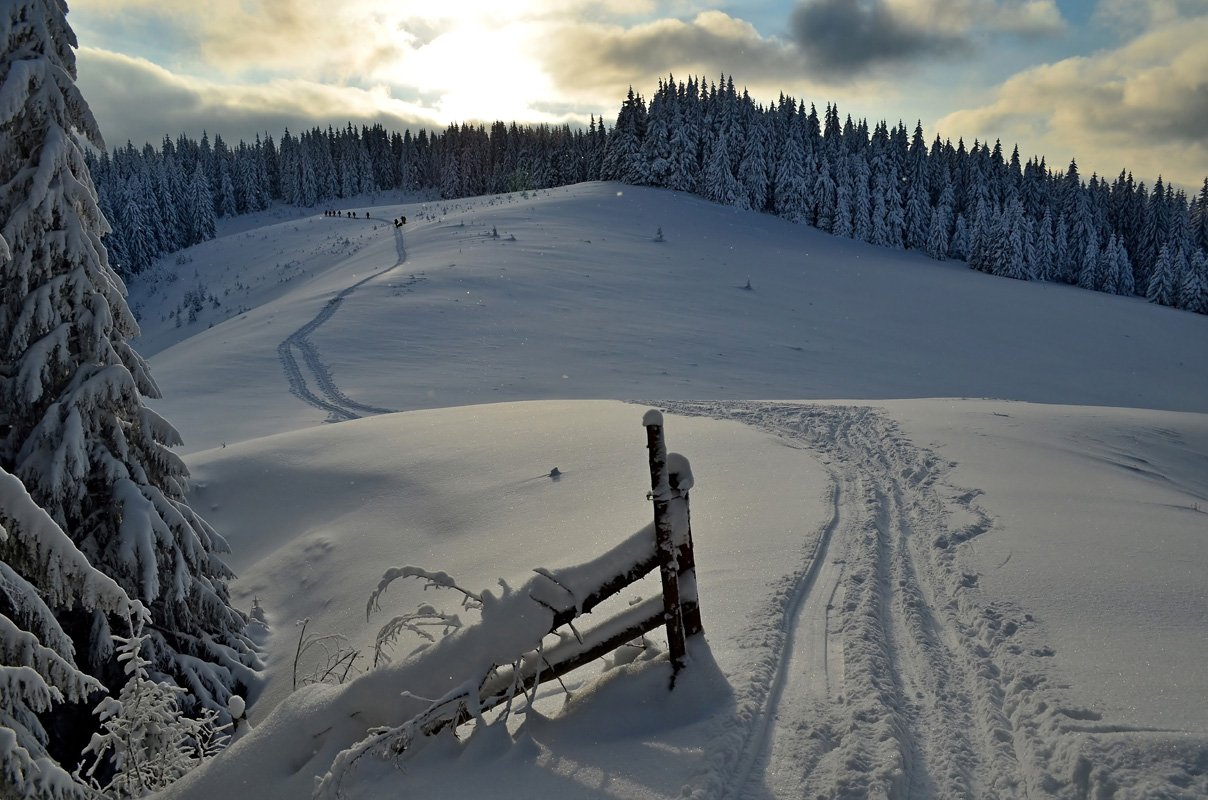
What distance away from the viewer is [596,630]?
4.35 m

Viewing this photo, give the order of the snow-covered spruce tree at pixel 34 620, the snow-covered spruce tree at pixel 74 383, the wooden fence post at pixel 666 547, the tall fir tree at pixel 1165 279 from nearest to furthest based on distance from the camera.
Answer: the snow-covered spruce tree at pixel 34 620 → the wooden fence post at pixel 666 547 → the snow-covered spruce tree at pixel 74 383 → the tall fir tree at pixel 1165 279

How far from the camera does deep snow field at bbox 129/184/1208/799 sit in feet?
12.7

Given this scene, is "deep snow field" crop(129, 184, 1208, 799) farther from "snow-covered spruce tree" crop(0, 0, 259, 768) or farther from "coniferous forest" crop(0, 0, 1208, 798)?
"snow-covered spruce tree" crop(0, 0, 259, 768)

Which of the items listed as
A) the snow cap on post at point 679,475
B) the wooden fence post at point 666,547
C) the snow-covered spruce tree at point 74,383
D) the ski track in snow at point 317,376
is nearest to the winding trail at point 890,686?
the wooden fence post at point 666,547

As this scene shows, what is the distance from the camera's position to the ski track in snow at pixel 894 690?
149 inches

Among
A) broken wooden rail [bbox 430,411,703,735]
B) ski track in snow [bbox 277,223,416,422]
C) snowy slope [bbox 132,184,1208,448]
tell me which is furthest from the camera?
snowy slope [bbox 132,184,1208,448]

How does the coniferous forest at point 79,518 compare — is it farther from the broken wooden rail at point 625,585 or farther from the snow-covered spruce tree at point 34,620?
the broken wooden rail at point 625,585

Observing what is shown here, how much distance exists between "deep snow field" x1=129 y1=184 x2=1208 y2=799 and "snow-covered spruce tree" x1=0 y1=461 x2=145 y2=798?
855mm

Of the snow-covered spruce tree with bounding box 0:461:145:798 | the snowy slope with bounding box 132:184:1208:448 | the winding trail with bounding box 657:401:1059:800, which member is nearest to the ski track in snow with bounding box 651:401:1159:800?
the winding trail with bounding box 657:401:1059:800

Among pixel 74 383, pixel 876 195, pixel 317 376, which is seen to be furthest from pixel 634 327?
pixel 876 195

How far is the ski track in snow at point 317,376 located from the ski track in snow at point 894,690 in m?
16.4

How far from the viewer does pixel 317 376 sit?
79.6ft

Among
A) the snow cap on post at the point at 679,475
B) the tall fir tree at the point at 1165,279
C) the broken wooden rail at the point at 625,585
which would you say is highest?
the tall fir tree at the point at 1165,279

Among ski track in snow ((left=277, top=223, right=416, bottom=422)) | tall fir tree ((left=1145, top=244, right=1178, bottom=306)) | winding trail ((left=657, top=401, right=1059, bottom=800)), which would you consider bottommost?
ski track in snow ((left=277, top=223, right=416, bottom=422))
